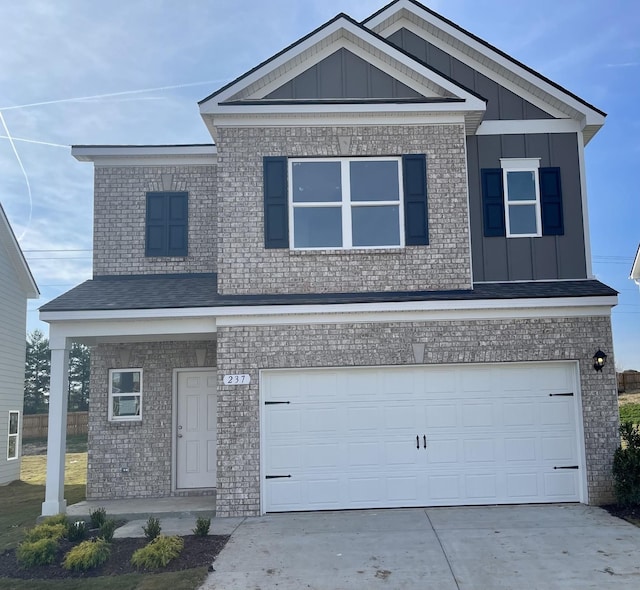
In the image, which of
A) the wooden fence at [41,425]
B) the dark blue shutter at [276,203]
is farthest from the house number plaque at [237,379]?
the wooden fence at [41,425]

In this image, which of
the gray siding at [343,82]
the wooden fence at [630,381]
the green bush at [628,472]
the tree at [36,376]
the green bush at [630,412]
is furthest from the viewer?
the tree at [36,376]

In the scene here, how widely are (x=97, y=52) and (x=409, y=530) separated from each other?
39.7ft

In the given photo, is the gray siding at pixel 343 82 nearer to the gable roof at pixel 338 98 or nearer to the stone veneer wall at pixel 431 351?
the gable roof at pixel 338 98

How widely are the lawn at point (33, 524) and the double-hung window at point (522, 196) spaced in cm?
758

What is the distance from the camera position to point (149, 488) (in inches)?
436

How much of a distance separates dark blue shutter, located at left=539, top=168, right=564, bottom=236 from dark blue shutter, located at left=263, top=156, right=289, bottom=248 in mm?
4551

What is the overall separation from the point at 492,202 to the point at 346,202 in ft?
8.79

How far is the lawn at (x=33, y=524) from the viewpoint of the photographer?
6527 millimetres

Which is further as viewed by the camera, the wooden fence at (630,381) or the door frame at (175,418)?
the wooden fence at (630,381)

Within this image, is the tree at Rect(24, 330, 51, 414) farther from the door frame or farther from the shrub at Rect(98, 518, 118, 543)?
the shrub at Rect(98, 518, 118, 543)

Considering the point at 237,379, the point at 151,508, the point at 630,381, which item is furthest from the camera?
the point at 630,381

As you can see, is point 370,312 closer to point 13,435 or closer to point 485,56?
point 485,56

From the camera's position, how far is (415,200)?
10273 mm

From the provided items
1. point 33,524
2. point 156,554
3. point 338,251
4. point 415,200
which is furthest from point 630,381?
point 156,554
